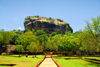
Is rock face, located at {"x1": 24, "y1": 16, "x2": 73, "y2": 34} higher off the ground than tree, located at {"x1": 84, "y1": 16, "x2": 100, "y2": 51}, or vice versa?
rock face, located at {"x1": 24, "y1": 16, "x2": 73, "y2": 34}

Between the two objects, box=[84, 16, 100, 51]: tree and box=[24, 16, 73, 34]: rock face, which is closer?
box=[84, 16, 100, 51]: tree

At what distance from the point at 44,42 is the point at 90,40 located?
34.4m

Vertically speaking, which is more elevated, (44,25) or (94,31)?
(44,25)

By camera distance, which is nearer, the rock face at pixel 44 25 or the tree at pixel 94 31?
the tree at pixel 94 31

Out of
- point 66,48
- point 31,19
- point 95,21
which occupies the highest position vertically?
point 31,19

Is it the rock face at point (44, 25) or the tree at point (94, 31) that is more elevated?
the rock face at point (44, 25)

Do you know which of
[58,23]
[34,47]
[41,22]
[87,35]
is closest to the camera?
[87,35]

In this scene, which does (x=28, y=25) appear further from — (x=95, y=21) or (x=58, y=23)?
(x=95, y=21)

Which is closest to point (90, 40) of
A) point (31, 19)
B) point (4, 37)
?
point (4, 37)

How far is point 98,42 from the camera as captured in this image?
20.6m

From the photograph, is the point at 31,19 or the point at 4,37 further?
the point at 31,19

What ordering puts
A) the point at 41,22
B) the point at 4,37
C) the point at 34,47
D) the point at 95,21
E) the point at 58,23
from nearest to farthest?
the point at 95,21
the point at 34,47
the point at 4,37
the point at 41,22
the point at 58,23

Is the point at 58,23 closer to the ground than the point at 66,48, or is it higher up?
higher up

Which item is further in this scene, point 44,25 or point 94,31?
point 44,25
